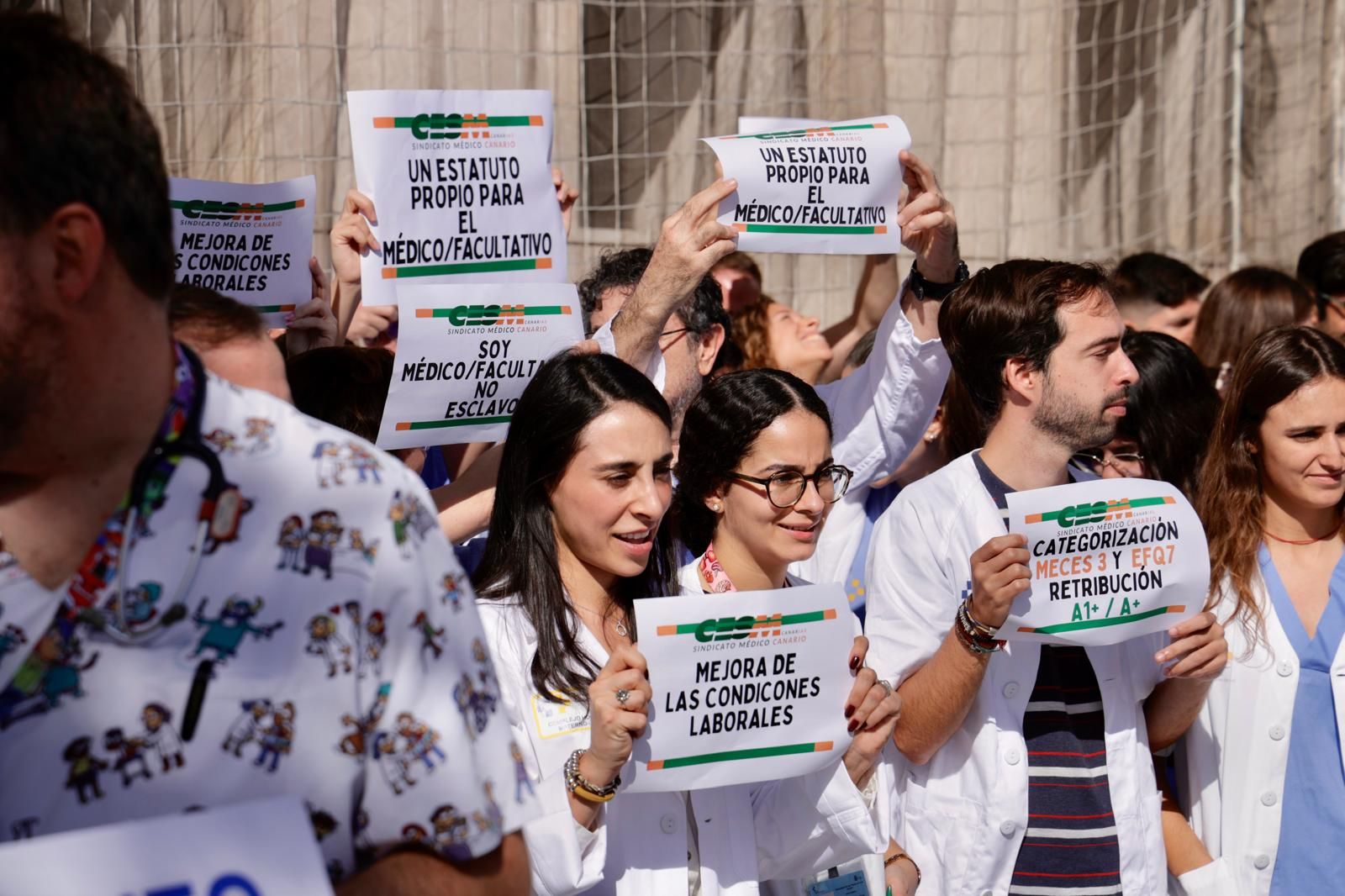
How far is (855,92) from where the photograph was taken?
7.40m

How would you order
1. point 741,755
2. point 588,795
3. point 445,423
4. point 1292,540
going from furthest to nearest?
point 1292,540 < point 445,423 < point 741,755 < point 588,795

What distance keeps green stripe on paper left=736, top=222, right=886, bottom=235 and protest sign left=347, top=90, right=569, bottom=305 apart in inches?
22.4

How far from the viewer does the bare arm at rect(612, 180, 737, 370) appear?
141 inches

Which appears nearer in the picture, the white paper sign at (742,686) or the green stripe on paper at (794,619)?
the white paper sign at (742,686)

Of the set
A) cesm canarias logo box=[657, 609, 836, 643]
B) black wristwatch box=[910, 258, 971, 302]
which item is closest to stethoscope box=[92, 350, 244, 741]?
cesm canarias logo box=[657, 609, 836, 643]

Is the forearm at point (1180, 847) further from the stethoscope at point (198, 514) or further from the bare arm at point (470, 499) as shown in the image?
the stethoscope at point (198, 514)

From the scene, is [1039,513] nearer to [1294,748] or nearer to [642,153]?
[1294,748]

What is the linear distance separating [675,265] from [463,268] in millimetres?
637

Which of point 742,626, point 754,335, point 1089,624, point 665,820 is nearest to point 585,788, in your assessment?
point 665,820

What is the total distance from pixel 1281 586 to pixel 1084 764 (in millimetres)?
759

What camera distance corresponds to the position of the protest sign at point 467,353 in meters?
3.61

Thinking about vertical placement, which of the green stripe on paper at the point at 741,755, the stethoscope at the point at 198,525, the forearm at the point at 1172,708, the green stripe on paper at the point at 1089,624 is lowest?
the forearm at the point at 1172,708

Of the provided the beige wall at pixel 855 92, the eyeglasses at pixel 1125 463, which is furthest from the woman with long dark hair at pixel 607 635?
the beige wall at pixel 855 92

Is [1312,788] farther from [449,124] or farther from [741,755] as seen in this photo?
[449,124]
